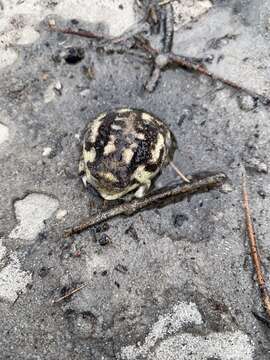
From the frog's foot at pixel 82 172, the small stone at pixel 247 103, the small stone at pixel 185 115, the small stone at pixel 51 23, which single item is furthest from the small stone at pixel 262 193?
the small stone at pixel 51 23

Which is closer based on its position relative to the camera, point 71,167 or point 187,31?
point 71,167

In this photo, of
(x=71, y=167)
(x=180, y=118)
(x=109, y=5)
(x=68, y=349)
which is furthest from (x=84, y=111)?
(x=68, y=349)

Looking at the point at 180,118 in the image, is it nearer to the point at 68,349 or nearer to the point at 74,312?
the point at 74,312

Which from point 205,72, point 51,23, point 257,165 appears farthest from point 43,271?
point 51,23

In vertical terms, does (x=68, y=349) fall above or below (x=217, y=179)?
below

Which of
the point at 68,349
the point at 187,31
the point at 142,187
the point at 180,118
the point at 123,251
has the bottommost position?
the point at 68,349

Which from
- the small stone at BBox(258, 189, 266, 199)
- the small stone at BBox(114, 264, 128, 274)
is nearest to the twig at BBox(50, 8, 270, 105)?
the small stone at BBox(258, 189, 266, 199)
